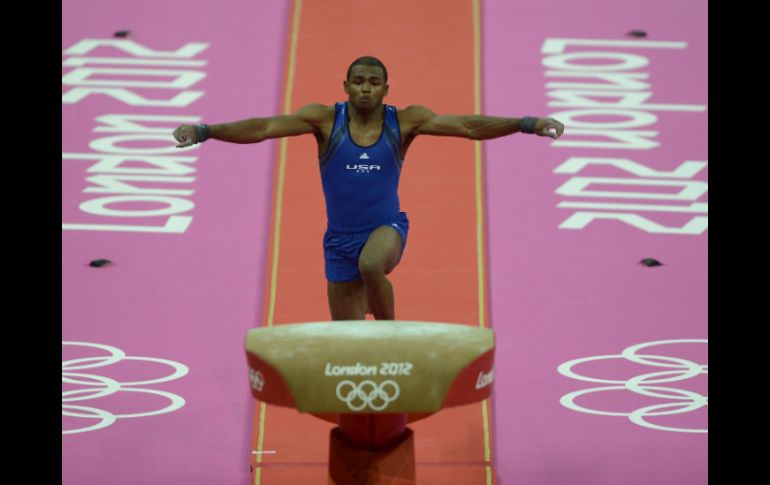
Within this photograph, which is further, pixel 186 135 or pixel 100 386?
pixel 100 386

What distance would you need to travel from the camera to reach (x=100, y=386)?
7871 millimetres

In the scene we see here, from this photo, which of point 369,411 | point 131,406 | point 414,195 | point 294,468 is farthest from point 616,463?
point 414,195

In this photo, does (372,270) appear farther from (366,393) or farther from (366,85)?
(366,393)

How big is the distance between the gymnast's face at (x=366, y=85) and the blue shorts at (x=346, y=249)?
0.59 m

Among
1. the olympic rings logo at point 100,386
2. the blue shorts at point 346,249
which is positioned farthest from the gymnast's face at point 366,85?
the olympic rings logo at point 100,386

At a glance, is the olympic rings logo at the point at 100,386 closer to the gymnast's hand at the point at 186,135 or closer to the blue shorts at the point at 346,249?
the blue shorts at the point at 346,249

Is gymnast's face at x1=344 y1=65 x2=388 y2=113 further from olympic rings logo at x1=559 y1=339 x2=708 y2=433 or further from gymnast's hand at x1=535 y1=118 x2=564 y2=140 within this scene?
olympic rings logo at x1=559 y1=339 x2=708 y2=433

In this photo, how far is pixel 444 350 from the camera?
5.62 metres

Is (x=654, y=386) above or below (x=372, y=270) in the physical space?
below

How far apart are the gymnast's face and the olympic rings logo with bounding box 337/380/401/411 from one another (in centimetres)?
164

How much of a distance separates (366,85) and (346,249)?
779 millimetres

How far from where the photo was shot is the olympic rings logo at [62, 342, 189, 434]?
7590 millimetres

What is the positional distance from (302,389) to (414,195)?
4.32 metres

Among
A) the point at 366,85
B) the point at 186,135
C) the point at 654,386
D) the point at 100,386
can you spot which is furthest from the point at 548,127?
the point at 100,386
